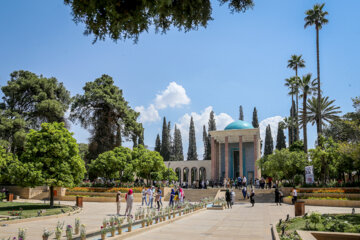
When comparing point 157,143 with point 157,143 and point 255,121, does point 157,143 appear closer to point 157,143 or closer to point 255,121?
point 157,143

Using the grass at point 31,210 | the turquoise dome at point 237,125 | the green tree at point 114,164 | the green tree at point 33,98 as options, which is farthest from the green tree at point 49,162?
the turquoise dome at point 237,125

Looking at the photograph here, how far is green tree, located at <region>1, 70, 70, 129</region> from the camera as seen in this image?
1316 inches

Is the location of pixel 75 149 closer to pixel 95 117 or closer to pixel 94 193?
pixel 94 193

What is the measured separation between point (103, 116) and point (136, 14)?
34.7 m

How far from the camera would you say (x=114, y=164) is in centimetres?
2931

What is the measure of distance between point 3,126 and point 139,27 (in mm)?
30470

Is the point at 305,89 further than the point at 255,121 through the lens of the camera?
No

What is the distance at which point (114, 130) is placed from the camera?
39.0 m

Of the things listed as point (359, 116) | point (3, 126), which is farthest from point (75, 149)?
point (359, 116)

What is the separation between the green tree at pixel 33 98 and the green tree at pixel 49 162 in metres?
15.2

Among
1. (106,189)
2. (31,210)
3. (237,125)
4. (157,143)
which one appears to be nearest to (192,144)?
(157,143)

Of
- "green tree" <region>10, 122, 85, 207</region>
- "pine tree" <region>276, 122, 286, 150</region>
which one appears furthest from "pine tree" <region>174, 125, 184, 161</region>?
"green tree" <region>10, 122, 85, 207</region>

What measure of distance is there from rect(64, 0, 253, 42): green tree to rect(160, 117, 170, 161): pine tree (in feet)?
193

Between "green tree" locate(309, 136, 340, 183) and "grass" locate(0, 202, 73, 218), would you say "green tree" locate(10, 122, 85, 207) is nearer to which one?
"grass" locate(0, 202, 73, 218)
